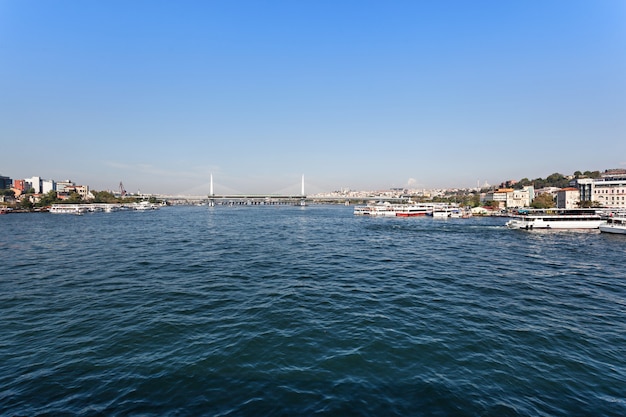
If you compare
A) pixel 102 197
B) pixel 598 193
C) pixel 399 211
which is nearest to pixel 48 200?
pixel 102 197

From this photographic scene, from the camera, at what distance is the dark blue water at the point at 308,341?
6680 mm

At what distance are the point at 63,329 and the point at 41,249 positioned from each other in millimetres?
23629

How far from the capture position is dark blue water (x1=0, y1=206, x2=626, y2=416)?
21.9 ft

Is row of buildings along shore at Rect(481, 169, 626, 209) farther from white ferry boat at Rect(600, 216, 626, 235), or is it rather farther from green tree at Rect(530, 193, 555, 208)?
white ferry boat at Rect(600, 216, 626, 235)

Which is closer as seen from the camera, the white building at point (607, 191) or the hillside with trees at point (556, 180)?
the white building at point (607, 191)

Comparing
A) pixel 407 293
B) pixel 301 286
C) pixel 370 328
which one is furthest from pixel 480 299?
pixel 301 286

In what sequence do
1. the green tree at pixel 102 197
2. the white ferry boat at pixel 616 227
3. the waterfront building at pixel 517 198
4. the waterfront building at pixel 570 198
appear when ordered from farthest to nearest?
the green tree at pixel 102 197 → the waterfront building at pixel 517 198 → the waterfront building at pixel 570 198 → the white ferry boat at pixel 616 227

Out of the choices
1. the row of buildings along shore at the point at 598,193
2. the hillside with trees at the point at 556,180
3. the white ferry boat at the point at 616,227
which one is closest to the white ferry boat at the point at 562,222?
the white ferry boat at the point at 616,227

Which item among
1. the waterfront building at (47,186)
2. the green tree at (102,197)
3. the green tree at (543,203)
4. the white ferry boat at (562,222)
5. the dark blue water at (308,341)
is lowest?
the dark blue water at (308,341)

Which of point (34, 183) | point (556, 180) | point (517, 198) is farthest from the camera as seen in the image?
point (34, 183)

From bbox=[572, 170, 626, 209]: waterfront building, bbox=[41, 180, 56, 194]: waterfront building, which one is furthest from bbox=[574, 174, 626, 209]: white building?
bbox=[41, 180, 56, 194]: waterfront building

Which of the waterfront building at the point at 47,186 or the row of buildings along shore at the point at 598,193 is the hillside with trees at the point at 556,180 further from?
the waterfront building at the point at 47,186

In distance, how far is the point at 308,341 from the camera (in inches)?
376

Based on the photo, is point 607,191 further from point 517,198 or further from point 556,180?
point 556,180
